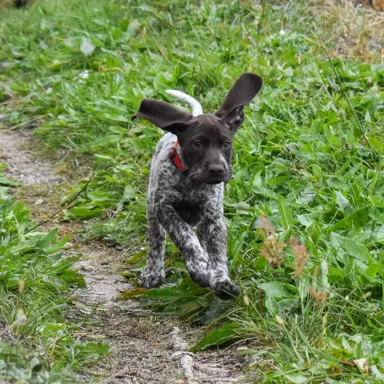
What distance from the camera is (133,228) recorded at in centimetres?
746

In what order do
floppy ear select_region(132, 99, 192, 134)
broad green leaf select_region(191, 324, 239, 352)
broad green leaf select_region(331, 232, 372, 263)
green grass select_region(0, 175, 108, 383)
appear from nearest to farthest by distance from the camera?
green grass select_region(0, 175, 108, 383), broad green leaf select_region(191, 324, 239, 352), broad green leaf select_region(331, 232, 372, 263), floppy ear select_region(132, 99, 192, 134)

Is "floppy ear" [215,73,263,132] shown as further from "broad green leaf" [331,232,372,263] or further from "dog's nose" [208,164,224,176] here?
"broad green leaf" [331,232,372,263]

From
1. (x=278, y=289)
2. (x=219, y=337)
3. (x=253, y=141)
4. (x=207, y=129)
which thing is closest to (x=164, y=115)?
(x=207, y=129)

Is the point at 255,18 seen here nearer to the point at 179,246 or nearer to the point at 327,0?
the point at 327,0

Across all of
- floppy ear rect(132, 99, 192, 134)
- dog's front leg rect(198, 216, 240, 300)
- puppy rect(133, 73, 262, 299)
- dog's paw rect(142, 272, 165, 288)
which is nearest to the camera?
dog's front leg rect(198, 216, 240, 300)

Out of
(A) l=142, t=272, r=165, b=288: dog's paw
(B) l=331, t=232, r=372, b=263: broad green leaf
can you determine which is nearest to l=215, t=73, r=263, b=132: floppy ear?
(B) l=331, t=232, r=372, b=263: broad green leaf

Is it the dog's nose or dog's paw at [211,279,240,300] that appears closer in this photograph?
dog's paw at [211,279,240,300]

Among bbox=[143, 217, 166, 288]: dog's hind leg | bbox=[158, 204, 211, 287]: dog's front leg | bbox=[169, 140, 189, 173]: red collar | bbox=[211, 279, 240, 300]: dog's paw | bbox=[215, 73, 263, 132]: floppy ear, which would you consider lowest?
bbox=[143, 217, 166, 288]: dog's hind leg

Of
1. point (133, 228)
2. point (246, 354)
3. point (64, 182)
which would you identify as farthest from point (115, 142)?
→ point (246, 354)

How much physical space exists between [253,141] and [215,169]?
2.13 meters

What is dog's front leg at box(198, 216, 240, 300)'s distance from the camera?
5.36m

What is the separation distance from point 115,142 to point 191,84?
0.92 metres

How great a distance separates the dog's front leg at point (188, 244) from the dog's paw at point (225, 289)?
0.15 metres

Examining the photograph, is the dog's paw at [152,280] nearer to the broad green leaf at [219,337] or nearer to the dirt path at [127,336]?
the dirt path at [127,336]
